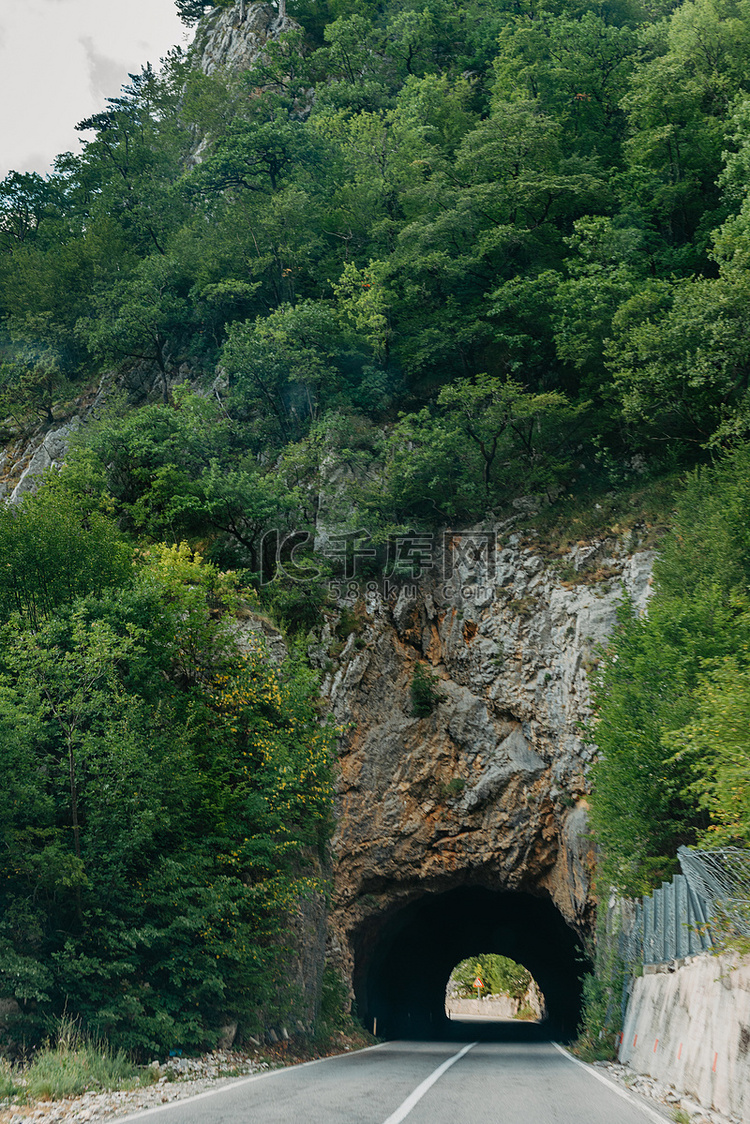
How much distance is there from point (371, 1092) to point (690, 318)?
19.6 m

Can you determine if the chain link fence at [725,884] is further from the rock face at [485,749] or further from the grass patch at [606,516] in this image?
the grass patch at [606,516]

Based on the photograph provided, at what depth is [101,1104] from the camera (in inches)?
305

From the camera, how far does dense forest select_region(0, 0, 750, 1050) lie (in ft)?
41.9

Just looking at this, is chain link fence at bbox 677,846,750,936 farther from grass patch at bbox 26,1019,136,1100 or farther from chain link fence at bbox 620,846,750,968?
grass patch at bbox 26,1019,136,1100

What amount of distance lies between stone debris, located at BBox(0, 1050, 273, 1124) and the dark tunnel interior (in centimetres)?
1141

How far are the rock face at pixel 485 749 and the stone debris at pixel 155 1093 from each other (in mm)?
9540

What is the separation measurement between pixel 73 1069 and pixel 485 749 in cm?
1529

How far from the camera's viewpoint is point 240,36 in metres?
48.5

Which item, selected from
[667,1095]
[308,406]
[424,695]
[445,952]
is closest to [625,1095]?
[667,1095]

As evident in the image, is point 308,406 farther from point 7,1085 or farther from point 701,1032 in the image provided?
point 7,1085

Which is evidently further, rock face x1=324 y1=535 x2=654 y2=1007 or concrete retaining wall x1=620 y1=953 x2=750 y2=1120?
rock face x1=324 y1=535 x2=654 y2=1007

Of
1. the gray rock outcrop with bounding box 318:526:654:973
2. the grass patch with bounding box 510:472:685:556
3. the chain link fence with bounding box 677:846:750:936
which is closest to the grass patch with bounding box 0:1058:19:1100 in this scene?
the chain link fence with bounding box 677:846:750:936

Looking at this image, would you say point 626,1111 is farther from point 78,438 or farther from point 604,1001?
point 78,438

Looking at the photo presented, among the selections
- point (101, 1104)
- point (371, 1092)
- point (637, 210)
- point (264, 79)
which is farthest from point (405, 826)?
point (264, 79)
